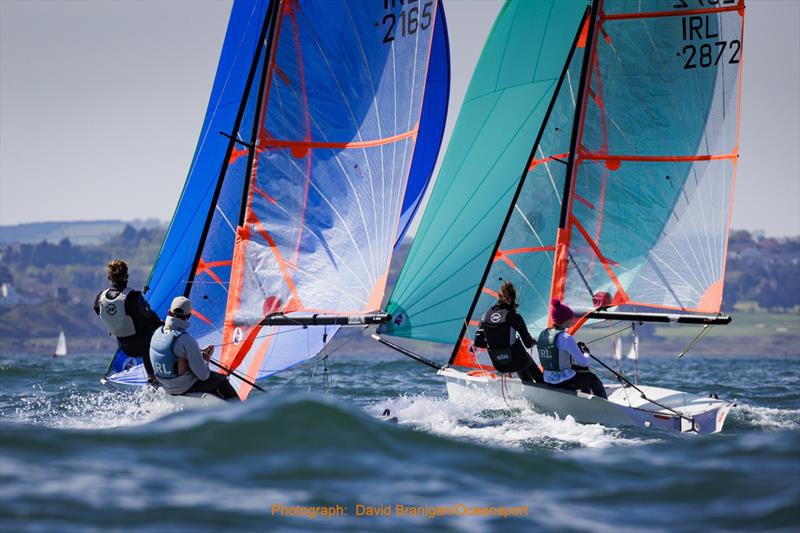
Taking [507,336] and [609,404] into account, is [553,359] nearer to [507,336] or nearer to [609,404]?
[507,336]

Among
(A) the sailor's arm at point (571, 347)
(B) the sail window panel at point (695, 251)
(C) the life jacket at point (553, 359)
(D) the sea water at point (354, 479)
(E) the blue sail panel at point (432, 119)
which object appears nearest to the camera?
(D) the sea water at point (354, 479)

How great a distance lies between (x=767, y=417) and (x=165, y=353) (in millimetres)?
5797

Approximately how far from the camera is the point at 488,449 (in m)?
6.27

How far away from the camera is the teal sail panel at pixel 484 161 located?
11711 millimetres

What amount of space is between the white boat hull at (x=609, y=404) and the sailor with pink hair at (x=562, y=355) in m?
0.18

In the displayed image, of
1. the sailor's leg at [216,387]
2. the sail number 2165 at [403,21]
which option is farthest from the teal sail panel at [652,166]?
the sailor's leg at [216,387]

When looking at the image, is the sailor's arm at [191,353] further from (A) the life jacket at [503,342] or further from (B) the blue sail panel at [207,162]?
(A) the life jacket at [503,342]

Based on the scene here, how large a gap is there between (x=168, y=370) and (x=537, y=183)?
544cm

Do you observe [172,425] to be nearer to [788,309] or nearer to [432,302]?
[432,302]

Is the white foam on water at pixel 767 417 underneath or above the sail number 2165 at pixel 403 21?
underneath

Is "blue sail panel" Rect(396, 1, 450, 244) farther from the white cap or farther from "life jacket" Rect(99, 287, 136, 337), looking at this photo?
the white cap

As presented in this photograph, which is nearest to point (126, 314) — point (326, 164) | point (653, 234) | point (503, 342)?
point (326, 164)

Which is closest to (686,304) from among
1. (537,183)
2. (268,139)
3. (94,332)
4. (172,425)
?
(537,183)

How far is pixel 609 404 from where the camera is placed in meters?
9.19
